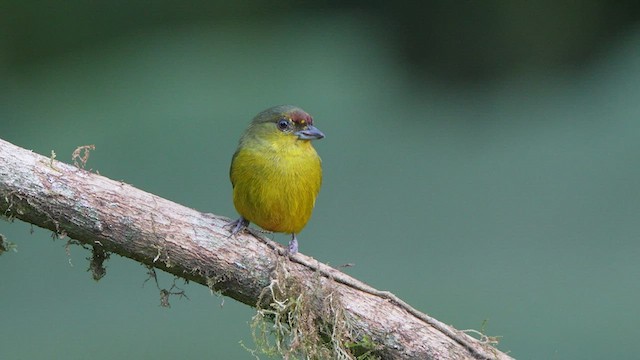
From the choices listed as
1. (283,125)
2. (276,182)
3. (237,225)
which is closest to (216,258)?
(237,225)

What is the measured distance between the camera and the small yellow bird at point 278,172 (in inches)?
138

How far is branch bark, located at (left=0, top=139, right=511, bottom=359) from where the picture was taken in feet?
10.2

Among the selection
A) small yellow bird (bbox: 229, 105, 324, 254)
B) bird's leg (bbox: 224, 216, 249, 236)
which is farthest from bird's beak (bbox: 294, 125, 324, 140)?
bird's leg (bbox: 224, 216, 249, 236)

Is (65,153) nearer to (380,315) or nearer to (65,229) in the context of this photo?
(65,229)

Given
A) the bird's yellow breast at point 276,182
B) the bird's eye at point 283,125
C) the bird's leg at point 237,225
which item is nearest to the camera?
the bird's leg at point 237,225

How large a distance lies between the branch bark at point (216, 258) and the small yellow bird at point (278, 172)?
248 mm

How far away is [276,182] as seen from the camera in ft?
11.5

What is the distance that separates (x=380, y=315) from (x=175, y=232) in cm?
76

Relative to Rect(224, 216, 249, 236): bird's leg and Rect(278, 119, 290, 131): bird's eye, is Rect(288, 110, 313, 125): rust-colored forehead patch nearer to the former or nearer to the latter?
Rect(278, 119, 290, 131): bird's eye

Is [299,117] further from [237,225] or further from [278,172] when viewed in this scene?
[237,225]

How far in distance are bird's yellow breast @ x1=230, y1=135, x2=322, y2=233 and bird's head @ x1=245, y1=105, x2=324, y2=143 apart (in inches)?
0.6

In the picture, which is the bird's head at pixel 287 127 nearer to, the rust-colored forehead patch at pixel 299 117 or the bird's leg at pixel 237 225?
the rust-colored forehead patch at pixel 299 117

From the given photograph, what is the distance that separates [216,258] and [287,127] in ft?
2.30

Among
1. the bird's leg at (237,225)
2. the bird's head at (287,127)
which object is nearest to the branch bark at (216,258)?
the bird's leg at (237,225)
